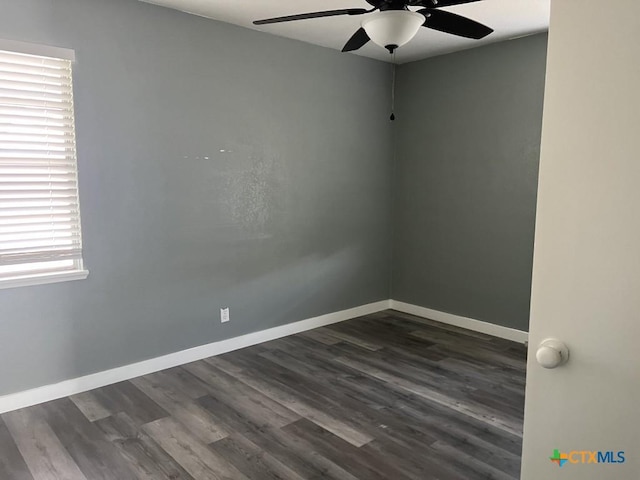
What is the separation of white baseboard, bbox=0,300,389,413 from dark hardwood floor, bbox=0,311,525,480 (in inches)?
2.4

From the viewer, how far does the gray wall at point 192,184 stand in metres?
2.95

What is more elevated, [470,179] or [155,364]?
[470,179]

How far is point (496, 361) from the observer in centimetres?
367

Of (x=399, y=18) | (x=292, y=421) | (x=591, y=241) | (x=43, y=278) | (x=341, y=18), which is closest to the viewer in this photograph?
(x=591, y=241)

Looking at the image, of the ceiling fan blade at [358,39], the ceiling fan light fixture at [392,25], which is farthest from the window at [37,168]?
the ceiling fan light fixture at [392,25]

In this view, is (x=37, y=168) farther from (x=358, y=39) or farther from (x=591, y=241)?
(x=591, y=241)

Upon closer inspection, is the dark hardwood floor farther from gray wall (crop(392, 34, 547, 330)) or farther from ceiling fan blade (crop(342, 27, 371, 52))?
ceiling fan blade (crop(342, 27, 371, 52))

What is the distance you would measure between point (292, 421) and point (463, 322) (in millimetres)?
2344

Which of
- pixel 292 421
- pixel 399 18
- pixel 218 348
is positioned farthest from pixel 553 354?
pixel 218 348

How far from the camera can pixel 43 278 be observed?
9.41 feet

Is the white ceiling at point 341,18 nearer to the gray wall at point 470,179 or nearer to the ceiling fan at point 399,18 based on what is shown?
the gray wall at point 470,179

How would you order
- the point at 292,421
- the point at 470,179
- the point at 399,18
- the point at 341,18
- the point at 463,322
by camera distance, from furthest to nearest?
1. the point at 463,322
2. the point at 470,179
3. the point at 341,18
4. the point at 292,421
5. the point at 399,18

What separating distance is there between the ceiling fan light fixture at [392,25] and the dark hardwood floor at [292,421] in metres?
2.04

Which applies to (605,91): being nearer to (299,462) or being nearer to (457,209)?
(299,462)
